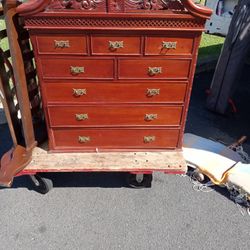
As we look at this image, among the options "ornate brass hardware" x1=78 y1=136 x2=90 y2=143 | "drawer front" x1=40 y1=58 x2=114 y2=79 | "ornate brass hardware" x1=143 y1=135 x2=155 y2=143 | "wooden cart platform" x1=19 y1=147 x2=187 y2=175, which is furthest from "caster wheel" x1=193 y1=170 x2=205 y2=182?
"drawer front" x1=40 y1=58 x2=114 y2=79

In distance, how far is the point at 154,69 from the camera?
298 centimetres

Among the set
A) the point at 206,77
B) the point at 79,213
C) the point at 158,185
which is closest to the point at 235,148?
the point at 158,185

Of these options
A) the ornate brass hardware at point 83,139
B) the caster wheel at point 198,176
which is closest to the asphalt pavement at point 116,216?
the caster wheel at point 198,176

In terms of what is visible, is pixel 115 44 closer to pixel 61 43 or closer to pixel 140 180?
pixel 61 43

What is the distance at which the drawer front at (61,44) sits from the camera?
9.15 feet

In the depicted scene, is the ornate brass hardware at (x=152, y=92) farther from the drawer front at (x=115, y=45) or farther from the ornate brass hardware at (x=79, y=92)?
the ornate brass hardware at (x=79, y=92)

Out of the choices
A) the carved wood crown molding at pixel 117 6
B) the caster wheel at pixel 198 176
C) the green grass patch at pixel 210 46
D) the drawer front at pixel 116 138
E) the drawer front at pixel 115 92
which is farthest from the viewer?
the green grass patch at pixel 210 46

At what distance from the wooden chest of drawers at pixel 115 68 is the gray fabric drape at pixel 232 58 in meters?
1.97

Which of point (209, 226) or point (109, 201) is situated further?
point (109, 201)

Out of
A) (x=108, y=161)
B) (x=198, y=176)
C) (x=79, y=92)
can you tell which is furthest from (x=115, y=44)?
(x=198, y=176)

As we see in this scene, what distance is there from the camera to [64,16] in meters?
2.67

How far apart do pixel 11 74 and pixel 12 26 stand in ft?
1.98

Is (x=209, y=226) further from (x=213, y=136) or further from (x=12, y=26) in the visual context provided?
(x=12, y=26)

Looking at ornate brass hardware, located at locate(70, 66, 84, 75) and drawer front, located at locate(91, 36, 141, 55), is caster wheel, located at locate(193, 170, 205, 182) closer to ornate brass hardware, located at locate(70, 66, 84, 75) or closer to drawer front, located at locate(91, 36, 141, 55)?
drawer front, located at locate(91, 36, 141, 55)
